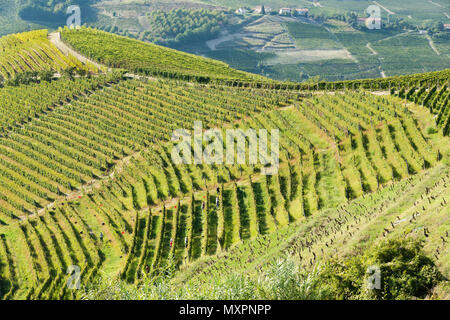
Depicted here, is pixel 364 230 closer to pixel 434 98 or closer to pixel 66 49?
pixel 434 98

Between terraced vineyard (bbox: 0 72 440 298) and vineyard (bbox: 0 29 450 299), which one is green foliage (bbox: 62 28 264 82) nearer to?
vineyard (bbox: 0 29 450 299)

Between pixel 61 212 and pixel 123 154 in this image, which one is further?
pixel 123 154

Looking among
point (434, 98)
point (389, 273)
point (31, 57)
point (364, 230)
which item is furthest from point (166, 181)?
point (31, 57)

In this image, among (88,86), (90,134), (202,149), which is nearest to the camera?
(202,149)

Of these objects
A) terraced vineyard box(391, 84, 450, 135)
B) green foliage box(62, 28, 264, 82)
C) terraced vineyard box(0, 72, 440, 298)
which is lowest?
terraced vineyard box(0, 72, 440, 298)

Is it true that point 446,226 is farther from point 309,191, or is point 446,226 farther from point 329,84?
point 329,84

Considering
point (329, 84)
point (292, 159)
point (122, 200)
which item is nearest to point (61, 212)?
point (122, 200)

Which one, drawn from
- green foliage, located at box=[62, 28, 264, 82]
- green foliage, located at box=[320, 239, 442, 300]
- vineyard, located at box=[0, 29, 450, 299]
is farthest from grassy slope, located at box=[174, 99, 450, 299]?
green foliage, located at box=[62, 28, 264, 82]
